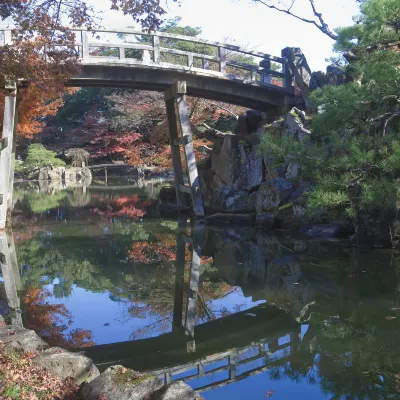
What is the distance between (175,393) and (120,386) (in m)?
0.39

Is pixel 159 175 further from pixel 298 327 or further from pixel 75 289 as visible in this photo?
pixel 298 327

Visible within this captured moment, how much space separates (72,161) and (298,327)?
2975cm

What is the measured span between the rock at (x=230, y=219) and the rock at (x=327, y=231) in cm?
245

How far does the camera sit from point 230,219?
1249 cm

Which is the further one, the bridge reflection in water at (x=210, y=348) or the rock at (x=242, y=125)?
the rock at (x=242, y=125)

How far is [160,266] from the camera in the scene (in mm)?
7879

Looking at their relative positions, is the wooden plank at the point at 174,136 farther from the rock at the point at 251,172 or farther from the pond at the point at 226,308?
the pond at the point at 226,308

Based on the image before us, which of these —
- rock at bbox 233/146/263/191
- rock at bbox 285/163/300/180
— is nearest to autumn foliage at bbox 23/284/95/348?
rock at bbox 285/163/300/180

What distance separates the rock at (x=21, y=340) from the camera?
3.75 m

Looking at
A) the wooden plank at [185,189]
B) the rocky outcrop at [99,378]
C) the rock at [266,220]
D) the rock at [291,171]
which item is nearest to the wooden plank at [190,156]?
the wooden plank at [185,189]

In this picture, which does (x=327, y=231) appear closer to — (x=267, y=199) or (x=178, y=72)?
(x=267, y=199)

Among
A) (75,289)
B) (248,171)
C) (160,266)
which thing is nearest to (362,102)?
(160,266)

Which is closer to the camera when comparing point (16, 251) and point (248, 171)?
point (16, 251)

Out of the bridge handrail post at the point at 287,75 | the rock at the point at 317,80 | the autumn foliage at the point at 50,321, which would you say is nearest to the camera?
the autumn foliage at the point at 50,321
